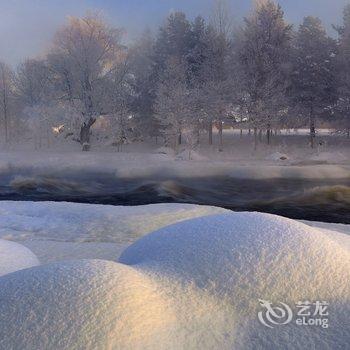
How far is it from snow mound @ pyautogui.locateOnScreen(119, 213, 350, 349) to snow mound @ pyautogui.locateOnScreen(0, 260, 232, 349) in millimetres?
255

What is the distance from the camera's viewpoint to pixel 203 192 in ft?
69.2

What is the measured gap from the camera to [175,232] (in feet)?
20.4

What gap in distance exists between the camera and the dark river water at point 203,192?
17.3 metres

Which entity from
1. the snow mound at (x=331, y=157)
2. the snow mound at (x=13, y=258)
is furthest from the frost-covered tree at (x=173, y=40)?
the snow mound at (x=13, y=258)

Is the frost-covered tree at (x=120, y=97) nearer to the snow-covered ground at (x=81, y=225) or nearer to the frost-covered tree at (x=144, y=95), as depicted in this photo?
the frost-covered tree at (x=144, y=95)

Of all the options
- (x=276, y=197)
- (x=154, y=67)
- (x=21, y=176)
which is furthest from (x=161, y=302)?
(x=154, y=67)

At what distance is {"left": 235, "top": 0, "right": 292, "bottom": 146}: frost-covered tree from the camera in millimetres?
33250

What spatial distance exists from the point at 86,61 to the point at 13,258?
1210 inches

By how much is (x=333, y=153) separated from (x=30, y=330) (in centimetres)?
2990

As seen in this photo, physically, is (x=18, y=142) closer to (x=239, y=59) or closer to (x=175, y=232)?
(x=239, y=59)

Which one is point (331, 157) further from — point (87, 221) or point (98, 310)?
point (98, 310)

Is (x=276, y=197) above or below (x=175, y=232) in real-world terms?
below
